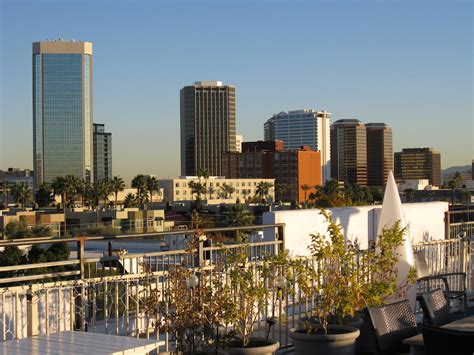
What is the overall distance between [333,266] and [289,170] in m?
186

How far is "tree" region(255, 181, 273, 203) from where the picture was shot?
161125 millimetres

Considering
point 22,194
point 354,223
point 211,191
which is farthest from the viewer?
point 211,191

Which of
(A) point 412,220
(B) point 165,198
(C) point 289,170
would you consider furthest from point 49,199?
(A) point 412,220

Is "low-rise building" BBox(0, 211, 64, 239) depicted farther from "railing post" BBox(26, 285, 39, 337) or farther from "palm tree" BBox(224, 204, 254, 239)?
"railing post" BBox(26, 285, 39, 337)

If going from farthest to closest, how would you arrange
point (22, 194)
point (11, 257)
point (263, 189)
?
1. point (263, 189)
2. point (22, 194)
3. point (11, 257)

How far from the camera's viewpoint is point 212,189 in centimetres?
17188

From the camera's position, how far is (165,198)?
571 ft

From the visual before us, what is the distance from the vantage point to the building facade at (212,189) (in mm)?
170750

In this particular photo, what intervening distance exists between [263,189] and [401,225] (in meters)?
154

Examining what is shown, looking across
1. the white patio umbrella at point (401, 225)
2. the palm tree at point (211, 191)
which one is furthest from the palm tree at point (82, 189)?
the white patio umbrella at point (401, 225)

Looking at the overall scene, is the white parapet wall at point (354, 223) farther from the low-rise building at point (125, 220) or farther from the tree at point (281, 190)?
the tree at point (281, 190)

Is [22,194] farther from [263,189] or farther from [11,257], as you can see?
[11,257]

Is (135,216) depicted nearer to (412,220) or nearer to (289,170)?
(412,220)

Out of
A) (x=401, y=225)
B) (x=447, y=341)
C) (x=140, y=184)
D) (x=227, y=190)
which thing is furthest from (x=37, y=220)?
(x=447, y=341)
